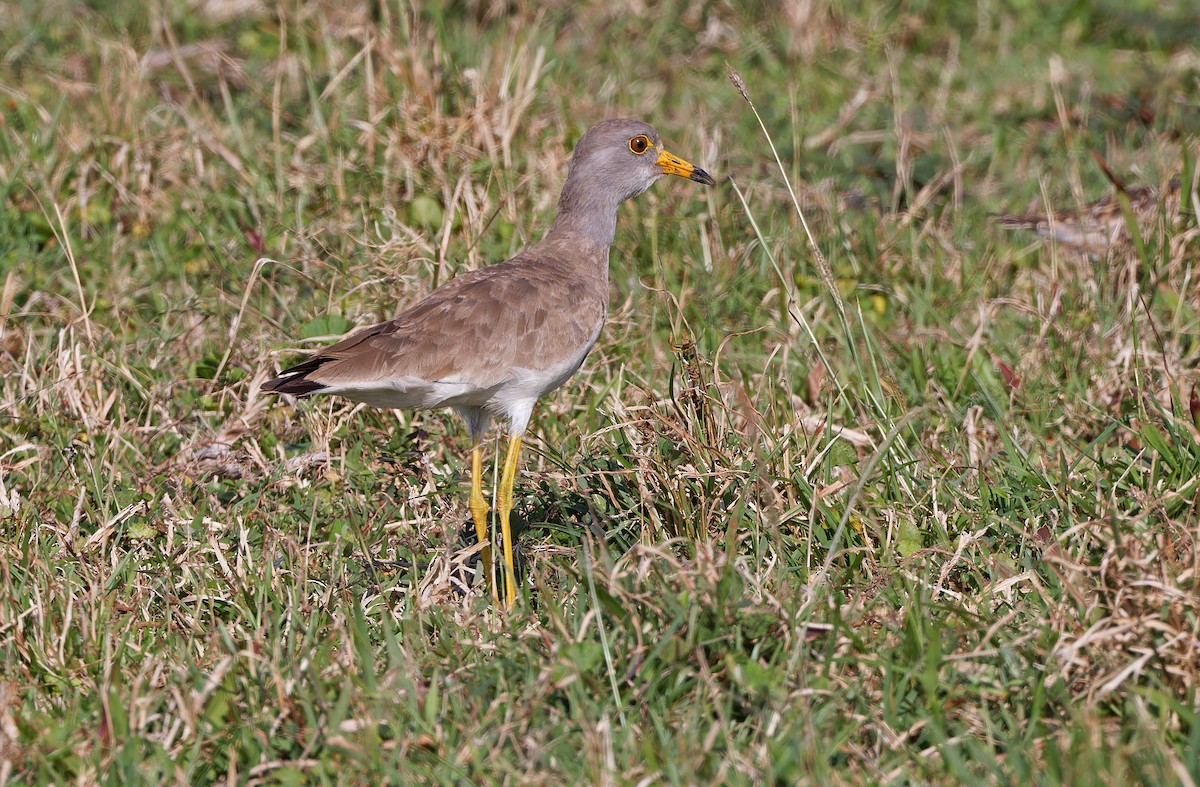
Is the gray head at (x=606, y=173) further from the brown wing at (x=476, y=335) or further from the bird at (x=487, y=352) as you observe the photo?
the brown wing at (x=476, y=335)

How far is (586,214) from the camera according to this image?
17.2ft

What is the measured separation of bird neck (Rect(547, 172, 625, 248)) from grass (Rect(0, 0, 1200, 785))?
0.43m

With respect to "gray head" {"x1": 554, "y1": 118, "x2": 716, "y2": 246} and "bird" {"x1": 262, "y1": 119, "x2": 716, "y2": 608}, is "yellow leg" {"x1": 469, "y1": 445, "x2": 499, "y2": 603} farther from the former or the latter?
"gray head" {"x1": 554, "y1": 118, "x2": 716, "y2": 246}

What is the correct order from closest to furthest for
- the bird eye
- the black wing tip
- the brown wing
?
1. the black wing tip
2. the brown wing
3. the bird eye

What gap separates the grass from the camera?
11.6 ft

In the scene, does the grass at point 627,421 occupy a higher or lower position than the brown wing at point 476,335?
lower

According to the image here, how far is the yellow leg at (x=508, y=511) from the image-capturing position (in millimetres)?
4477

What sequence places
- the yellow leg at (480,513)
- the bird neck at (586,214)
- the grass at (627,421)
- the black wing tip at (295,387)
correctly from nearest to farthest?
1. the grass at (627,421)
2. the black wing tip at (295,387)
3. the yellow leg at (480,513)
4. the bird neck at (586,214)

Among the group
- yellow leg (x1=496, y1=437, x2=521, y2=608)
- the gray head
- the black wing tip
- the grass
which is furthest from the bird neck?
the black wing tip

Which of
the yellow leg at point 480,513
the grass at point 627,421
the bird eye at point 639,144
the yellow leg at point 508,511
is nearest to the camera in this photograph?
the grass at point 627,421

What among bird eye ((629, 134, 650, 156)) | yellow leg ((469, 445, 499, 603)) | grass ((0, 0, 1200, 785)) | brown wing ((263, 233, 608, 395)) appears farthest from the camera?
bird eye ((629, 134, 650, 156))

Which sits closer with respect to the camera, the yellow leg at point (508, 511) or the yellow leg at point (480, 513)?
the yellow leg at point (508, 511)

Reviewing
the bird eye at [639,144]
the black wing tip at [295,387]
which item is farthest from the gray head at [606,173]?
the black wing tip at [295,387]

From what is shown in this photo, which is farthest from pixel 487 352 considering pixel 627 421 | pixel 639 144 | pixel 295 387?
pixel 639 144
